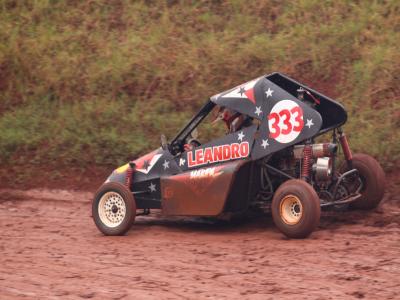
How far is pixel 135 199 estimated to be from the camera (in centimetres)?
1071

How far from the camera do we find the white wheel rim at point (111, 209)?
1056cm

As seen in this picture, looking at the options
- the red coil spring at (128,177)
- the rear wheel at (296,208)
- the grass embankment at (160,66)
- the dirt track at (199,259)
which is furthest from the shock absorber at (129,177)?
the grass embankment at (160,66)

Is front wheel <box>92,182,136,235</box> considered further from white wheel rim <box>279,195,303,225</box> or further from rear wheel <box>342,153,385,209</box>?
rear wheel <box>342,153,385,209</box>

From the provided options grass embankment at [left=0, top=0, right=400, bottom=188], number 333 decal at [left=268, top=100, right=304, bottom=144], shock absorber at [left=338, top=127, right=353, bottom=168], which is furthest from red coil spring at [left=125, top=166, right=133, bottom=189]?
shock absorber at [left=338, top=127, right=353, bottom=168]

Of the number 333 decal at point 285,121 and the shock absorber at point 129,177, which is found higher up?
the number 333 decal at point 285,121

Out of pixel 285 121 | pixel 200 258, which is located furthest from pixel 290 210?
pixel 200 258

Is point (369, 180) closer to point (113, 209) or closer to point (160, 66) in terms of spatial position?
point (113, 209)

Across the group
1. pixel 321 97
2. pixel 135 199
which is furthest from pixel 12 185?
pixel 321 97

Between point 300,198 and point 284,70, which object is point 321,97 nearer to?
point 300,198

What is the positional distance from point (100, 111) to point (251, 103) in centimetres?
465

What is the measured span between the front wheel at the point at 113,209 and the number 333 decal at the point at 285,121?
200 centimetres

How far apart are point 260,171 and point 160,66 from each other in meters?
5.08

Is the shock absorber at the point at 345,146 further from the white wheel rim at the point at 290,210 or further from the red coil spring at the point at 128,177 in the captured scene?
the red coil spring at the point at 128,177

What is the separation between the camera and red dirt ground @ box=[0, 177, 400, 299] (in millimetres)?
7504
